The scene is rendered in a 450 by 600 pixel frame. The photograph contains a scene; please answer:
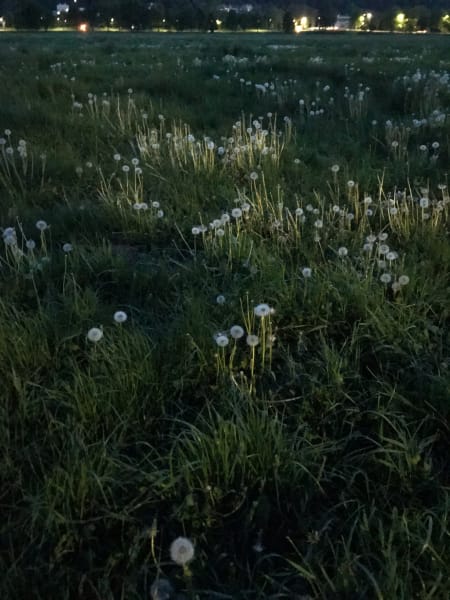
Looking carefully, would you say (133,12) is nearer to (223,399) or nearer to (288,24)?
(288,24)

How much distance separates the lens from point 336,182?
4.47 meters

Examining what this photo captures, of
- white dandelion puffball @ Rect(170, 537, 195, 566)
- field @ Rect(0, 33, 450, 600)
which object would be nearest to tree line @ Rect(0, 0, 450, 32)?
field @ Rect(0, 33, 450, 600)

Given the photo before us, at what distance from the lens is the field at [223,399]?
1745mm

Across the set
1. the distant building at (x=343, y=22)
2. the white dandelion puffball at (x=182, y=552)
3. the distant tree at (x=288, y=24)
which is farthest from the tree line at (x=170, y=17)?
the white dandelion puffball at (x=182, y=552)

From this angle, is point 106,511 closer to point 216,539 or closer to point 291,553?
point 216,539

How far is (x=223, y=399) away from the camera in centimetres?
229

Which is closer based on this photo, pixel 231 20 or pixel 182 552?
pixel 182 552

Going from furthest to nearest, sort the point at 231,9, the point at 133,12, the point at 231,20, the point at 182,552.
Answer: the point at 231,9 < the point at 231,20 < the point at 133,12 < the point at 182,552

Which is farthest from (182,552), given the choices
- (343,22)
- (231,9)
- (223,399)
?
(343,22)

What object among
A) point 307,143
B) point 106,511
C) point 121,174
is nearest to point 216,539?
point 106,511

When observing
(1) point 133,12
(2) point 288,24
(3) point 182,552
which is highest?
(1) point 133,12

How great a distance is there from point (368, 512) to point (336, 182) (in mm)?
3071

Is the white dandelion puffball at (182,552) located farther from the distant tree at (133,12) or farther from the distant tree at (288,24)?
the distant tree at (288,24)

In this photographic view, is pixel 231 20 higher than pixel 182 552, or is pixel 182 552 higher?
pixel 182 552
